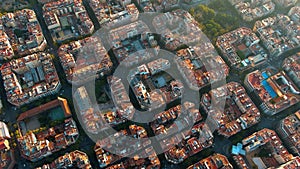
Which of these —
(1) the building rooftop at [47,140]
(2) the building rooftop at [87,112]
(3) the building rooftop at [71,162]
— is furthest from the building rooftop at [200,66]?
(3) the building rooftop at [71,162]

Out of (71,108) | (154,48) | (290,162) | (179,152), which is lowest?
(290,162)

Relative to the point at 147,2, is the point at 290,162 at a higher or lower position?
lower

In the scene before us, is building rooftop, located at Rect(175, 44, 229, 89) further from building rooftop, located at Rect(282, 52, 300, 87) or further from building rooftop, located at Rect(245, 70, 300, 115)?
building rooftop, located at Rect(282, 52, 300, 87)

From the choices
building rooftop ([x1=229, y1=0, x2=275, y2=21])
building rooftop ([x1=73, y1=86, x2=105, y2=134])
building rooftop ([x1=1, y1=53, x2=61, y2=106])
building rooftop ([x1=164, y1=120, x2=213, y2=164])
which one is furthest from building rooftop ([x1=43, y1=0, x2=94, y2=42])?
building rooftop ([x1=229, y1=0, x2=275, y2=21])

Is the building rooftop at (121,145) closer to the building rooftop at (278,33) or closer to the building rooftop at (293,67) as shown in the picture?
the building rooftop at (293,67)

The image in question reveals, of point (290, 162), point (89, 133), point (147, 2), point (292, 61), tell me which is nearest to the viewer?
point (290, 162)

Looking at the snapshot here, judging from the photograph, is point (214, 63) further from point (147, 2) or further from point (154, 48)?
point (147, 2)

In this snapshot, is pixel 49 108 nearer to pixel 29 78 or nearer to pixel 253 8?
pixel 29 78

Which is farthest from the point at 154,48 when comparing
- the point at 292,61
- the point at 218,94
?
the point at 292,61
